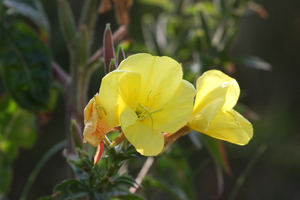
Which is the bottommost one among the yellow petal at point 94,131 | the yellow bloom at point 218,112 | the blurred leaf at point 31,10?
the yellow bloom at point 218,112

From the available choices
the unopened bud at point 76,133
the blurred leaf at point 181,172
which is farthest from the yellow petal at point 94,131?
the blurred leaf at point 181,172

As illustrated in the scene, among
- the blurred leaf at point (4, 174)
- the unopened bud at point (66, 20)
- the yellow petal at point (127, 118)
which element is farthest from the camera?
the blurred leaf at point (4, 174)

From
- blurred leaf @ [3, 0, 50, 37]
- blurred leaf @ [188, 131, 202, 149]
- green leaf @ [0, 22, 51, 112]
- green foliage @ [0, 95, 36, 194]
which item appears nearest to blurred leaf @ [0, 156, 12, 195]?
green foliage @ [0, 95, 36, 194]

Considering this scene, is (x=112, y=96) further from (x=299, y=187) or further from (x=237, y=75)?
(x=299, y=187)

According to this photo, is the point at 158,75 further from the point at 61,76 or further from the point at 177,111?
the point at 61,76

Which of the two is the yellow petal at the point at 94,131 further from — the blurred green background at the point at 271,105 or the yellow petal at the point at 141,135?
the blurred green background at the point at 271,105
